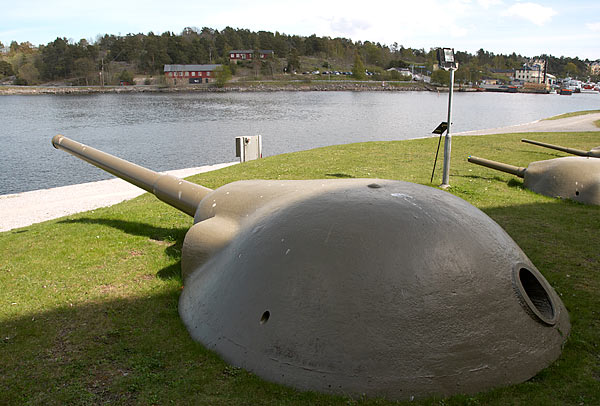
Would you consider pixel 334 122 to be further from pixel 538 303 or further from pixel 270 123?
pixel 538 303

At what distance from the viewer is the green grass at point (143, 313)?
Answer: 14.7ft

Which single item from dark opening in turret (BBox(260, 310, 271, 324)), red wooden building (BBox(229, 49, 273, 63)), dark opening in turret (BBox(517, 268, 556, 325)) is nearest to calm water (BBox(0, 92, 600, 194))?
dark opening in turret (BBox(260, 310, 271, 324))

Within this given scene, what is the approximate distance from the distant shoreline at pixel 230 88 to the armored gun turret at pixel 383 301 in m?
125

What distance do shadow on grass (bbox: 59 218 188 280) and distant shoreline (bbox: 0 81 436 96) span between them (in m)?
119

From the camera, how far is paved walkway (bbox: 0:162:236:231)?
14961 mm

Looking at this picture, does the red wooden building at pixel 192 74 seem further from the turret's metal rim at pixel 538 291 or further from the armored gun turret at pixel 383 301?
the turret's metal rim at pixel 538 291

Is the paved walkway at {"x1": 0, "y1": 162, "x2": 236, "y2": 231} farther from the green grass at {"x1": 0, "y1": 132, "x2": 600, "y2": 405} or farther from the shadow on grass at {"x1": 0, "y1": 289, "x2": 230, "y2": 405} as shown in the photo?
the shadow on grass at {"x1": 0, "y1": 289, "x2": 230, "y2": 405}

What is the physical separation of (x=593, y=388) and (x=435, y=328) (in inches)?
62.5

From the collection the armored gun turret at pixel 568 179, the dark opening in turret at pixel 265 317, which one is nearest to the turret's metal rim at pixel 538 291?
the dark opening in turret at pixel 265 317

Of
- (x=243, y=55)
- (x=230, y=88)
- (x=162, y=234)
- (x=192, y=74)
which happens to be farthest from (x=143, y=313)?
(x=243, y=55)

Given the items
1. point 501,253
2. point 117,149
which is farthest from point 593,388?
point 117,149

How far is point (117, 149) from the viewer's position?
36625 millimetres

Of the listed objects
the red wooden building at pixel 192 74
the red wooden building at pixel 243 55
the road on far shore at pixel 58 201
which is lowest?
the road on far shore at pixel 58 201

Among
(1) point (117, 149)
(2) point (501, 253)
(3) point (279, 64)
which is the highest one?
(3) point (279, 64)
